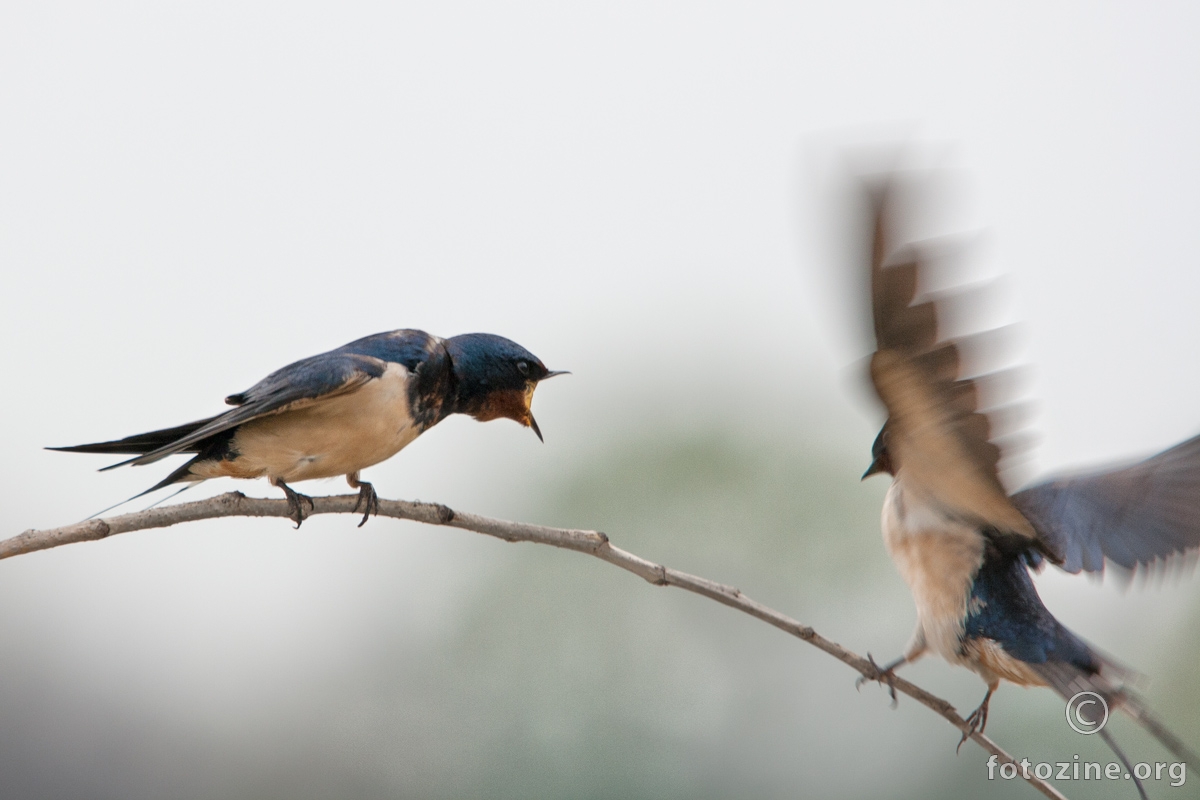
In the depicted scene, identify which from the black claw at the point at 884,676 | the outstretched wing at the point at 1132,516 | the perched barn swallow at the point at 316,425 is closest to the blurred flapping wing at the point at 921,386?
the black claw at the point at 884,676

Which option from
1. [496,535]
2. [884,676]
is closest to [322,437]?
[496,535]

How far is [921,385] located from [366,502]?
1.52 meters

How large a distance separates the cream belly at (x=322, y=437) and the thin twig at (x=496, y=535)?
326mm

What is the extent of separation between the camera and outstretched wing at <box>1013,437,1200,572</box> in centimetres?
346

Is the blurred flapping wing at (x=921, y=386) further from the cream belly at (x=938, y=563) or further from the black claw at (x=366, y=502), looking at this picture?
the black claw at (x=366, y=502)

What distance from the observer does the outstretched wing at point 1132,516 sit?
11.3 feet

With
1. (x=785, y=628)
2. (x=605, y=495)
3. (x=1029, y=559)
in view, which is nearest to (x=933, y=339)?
(x=785, y=628)

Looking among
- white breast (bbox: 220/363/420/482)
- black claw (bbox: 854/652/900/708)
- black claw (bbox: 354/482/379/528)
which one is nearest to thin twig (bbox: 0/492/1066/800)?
black claw (bbox: 354/482/379/528)

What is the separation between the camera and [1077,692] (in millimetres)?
3145

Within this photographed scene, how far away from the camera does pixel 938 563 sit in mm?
3545

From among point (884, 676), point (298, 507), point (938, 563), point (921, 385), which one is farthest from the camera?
point (938, 563)

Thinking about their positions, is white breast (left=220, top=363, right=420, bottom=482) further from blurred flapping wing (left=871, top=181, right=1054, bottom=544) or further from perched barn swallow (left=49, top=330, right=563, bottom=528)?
blurred flapping wing (left=871, top=181, right=1054, bottom=544)

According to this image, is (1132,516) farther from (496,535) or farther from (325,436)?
(325,436)

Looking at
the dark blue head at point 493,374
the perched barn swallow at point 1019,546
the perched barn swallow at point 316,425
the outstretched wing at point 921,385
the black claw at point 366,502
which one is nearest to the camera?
the outstretched wing at point 921,385
